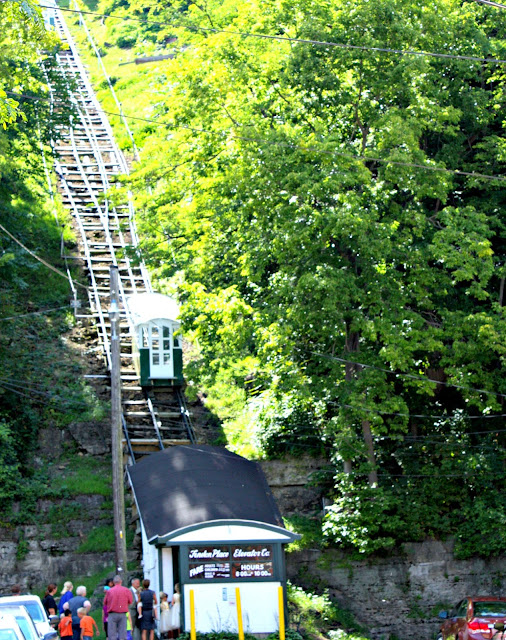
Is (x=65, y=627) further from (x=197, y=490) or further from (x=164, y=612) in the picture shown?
(x=197, y=490)

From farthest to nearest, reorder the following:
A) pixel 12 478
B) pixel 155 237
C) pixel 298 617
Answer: pixel 155 237 < pixel 12 478 < pixel 298 617

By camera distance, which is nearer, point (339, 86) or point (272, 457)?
point (339, 86)

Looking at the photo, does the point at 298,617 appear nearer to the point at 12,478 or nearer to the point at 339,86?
the point at 12,478

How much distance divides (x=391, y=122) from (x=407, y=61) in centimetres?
180

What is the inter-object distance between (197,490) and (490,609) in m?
7.72

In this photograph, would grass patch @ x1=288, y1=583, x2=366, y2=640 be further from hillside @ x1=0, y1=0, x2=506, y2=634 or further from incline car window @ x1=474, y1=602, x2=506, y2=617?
incline car window @ x1=474, y1=602, x2=506, y2=617

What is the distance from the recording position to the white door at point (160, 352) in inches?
1342

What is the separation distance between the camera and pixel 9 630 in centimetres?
1214

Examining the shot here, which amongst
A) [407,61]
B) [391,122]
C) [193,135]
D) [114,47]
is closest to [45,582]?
[193,135]

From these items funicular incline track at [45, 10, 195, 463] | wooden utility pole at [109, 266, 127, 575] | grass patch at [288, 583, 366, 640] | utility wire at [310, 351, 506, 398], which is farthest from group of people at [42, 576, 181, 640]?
funicular incline track at [45, 10, 195, 463]

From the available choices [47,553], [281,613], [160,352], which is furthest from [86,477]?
[281,613]

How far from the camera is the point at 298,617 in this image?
23922 millimetres

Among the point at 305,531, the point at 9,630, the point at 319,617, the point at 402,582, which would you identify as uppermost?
the point at 9,630

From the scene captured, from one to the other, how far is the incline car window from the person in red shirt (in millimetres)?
6935
